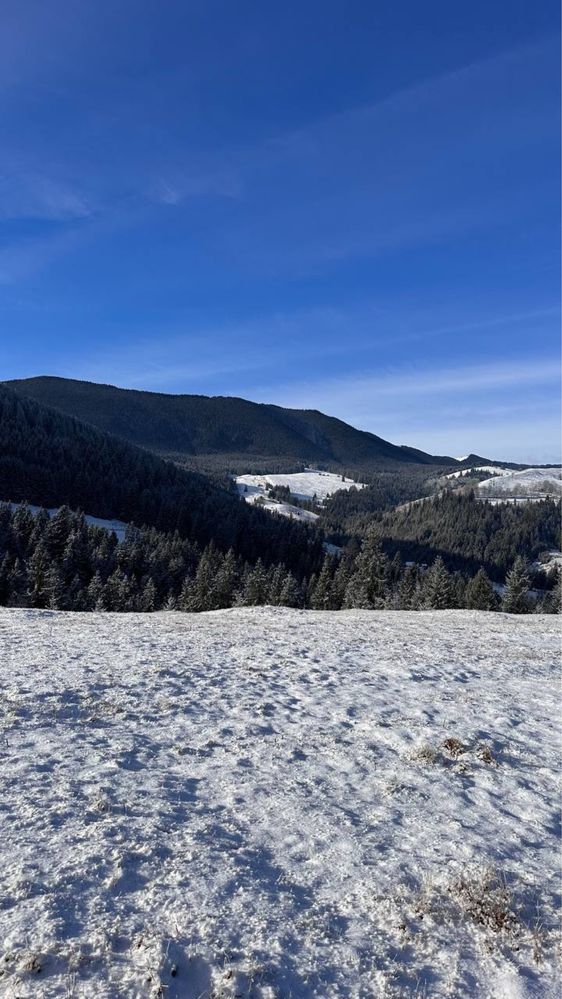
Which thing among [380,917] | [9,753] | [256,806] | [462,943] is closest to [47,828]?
[9,753]

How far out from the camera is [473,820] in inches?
343

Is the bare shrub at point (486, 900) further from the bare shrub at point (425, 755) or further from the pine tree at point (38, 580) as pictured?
the pine tree at point (38, 580)

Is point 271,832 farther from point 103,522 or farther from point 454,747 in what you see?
point 103,522

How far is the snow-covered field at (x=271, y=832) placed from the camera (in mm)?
5531

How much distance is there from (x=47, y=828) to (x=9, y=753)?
2.77 metres

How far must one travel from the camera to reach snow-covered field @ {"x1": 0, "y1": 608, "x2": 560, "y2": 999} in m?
5.53

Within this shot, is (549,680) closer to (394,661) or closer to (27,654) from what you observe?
(394,661)

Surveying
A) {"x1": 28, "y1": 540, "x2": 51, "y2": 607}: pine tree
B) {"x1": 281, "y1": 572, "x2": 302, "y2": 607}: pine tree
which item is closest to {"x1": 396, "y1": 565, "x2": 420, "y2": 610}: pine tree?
{"x1": 281, "y1": 572, "x2": 302, "y2": 607}: pine tree

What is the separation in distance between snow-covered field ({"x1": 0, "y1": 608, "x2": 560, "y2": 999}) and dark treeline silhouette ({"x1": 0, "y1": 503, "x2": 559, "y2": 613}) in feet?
169

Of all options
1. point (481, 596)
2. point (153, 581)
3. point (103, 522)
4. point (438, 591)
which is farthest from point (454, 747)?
point (103, 522)

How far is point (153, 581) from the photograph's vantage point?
7831 centimetres

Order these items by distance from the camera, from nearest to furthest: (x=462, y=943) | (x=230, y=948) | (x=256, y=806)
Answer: (x=230, y=948)
(x=462, y=943)
(x=256, y=806)

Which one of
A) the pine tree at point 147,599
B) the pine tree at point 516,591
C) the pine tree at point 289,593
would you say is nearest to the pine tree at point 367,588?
the pine tree at point 289,593

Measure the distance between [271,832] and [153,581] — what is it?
73.8m
